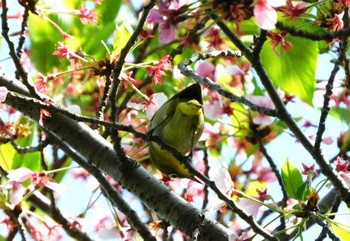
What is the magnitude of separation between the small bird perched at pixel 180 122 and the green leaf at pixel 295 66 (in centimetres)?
30

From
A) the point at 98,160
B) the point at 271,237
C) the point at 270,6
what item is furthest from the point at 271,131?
the point at 270,6

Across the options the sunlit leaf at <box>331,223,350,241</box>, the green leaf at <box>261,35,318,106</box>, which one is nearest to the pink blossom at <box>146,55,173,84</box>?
the green leaf at <box>261,35,318,106</box>

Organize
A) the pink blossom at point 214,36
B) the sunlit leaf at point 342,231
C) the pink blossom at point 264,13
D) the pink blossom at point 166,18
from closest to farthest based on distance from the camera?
the pink blossom at point 264,13 → the pink blossom at point 166,18 → the sunlit leaf at point 342,231 → the pink blossom at point 214,36

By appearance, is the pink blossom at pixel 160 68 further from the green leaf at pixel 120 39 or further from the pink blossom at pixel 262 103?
the pink blossom at pixel 262 103

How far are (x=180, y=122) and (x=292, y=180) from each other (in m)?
0.45

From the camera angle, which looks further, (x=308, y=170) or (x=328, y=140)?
(x=328, y=140)

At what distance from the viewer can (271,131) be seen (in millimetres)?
3787

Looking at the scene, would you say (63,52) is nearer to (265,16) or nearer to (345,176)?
(345,176)

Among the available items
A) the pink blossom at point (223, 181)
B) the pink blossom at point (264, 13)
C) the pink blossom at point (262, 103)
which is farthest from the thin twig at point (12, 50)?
the pink blossom at point (262, 103)

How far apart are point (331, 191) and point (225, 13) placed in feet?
6.26

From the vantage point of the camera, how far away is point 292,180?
2.44 metres

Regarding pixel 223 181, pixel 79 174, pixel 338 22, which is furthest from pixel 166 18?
pixel 79 174

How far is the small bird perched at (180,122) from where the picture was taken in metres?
2.54

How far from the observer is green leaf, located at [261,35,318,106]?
2.62m
